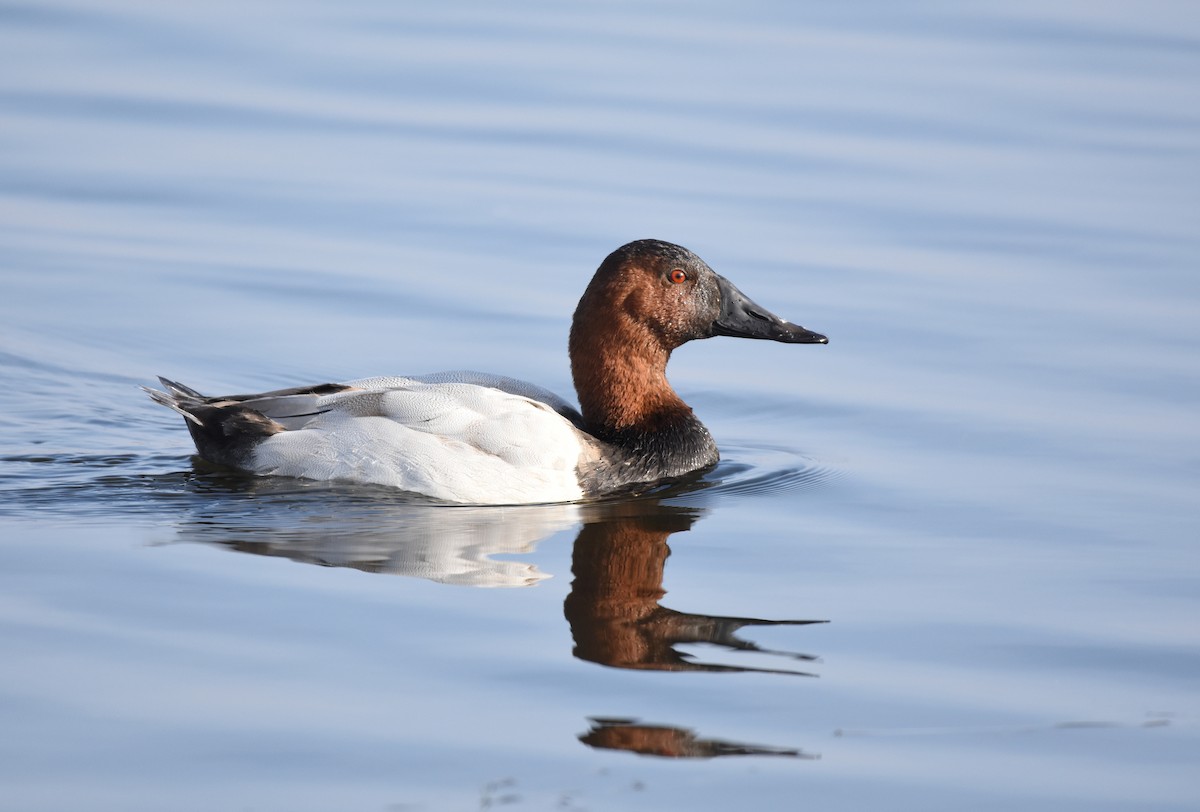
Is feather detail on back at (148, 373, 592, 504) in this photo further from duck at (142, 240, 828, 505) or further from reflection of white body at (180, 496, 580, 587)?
reflection of white body at (180, 496, 580, 587)

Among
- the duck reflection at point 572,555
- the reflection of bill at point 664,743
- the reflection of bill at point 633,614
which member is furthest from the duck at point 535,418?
the reflection of bill at point 664,743

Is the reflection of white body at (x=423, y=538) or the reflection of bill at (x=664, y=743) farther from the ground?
A: the reflection of white body at (x=423, y=538)

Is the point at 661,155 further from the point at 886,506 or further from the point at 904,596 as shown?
the point at 904,596

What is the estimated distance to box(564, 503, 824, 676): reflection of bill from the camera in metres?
5.60

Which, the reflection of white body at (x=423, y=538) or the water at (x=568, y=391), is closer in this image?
the water at (x=568, y=391)

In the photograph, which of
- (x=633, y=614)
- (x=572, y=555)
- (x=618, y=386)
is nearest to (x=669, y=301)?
(x=618, y=386)

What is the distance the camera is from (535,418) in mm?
7605

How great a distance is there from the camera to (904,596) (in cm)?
632

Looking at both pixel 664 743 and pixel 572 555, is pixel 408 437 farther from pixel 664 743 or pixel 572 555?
pixel 664 743

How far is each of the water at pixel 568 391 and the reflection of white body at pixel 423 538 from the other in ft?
0.07

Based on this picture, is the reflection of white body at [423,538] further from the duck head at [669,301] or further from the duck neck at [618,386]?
the duck head at [669,301]

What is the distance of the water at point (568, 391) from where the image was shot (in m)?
4.97

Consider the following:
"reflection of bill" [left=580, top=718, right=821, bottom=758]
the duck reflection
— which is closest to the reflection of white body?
the duck reflection

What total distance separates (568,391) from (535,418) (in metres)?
1.85
